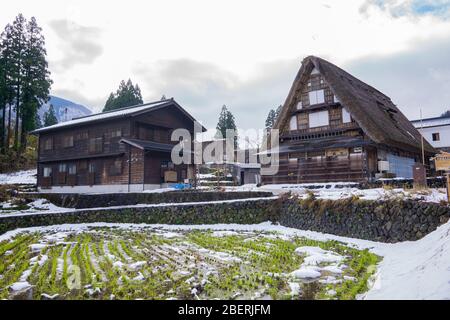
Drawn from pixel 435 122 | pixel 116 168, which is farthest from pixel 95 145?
pixel 435 122

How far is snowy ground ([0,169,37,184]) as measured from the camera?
30.4m

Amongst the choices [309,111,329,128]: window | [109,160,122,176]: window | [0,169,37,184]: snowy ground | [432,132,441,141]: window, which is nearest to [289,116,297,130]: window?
[309,111,329,128]: window

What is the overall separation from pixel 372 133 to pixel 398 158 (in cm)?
532

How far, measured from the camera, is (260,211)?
13414 millimetres

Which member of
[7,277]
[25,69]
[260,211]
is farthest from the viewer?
[25,69]

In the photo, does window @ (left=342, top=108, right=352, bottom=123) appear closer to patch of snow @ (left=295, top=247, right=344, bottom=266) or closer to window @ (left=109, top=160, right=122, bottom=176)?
patch of snow @ (left=295, top=247, right=344, bottom=266)

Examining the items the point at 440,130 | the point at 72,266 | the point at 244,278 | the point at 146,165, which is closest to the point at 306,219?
the point at 244,278

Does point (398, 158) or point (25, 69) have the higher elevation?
point (25, 69)

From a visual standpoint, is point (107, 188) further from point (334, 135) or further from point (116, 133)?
point (334, 135)

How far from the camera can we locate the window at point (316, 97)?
67.4 feet

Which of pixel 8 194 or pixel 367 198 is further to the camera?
pixel 8 194

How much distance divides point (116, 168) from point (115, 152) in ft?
4.27

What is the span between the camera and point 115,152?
954 inches
